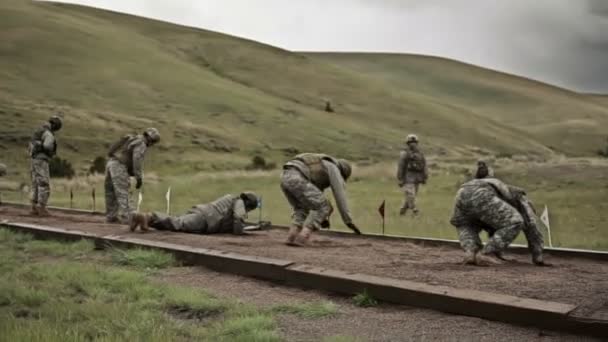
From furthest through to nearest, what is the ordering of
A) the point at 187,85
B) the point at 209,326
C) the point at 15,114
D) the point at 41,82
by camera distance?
the point at 187,85 → the point at 41,82 → the point at 15,114 → the point at 209,326

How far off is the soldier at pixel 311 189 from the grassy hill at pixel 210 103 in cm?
2839

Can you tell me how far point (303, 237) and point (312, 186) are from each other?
0.78 metres

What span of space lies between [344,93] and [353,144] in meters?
34.9

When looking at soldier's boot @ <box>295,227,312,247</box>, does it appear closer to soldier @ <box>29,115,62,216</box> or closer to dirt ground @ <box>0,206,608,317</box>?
→ dirt ground @ <box>0,206,608,317</box>

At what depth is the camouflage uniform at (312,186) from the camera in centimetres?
1004

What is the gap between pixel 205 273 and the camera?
27.3ft

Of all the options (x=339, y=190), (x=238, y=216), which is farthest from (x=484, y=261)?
(x=238, y=216)

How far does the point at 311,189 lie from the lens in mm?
10094

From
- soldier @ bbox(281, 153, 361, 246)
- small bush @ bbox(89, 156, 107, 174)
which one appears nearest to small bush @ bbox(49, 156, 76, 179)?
small bush @ bbox(89, 156, 107, 174)

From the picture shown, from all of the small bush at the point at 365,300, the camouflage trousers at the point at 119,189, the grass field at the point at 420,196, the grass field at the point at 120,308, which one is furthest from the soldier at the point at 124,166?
the small bush at the point at 365,300

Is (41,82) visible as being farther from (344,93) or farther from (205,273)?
(205,273)

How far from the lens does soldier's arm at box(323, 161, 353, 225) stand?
32.0ft

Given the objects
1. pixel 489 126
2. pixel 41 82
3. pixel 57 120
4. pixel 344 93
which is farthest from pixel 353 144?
pixel 57 120

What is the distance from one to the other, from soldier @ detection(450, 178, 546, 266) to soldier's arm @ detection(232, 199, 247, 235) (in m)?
4.65
